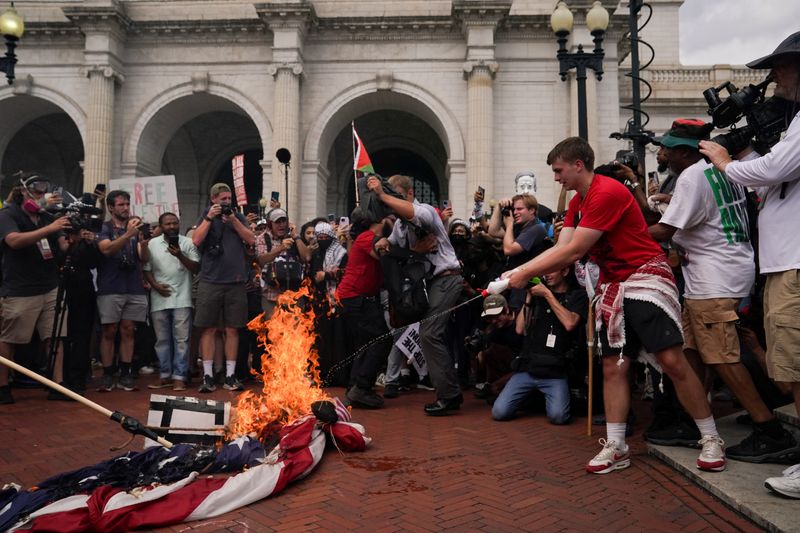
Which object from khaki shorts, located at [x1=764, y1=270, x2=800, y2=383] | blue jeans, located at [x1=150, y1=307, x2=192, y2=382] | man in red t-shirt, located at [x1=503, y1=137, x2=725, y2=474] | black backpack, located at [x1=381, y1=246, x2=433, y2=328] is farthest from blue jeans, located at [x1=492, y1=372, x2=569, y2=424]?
blue jeans, located at [x1=150, y1=307, x2=192, y2=382]

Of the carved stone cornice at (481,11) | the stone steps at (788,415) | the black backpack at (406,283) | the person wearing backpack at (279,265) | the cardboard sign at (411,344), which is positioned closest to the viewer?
the stone steps at (788,415)

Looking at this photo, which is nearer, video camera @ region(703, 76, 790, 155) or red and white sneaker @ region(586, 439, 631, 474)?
video camera @ region(703, 76, 790, 155)

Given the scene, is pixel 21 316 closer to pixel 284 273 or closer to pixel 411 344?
pixel 284 273

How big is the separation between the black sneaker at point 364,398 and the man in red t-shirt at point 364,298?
15 millimetres

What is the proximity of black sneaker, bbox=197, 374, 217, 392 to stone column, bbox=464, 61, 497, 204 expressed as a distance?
499 inches

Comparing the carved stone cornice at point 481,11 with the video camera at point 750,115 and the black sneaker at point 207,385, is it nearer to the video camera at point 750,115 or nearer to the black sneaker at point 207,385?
the black sneaker at point 207,385

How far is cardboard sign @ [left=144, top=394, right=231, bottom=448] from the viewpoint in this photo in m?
4.51

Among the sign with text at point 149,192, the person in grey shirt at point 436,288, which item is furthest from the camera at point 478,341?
the sign with text at point 149,192

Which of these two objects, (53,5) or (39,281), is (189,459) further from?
(53,5)

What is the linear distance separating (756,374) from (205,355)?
6441 mm

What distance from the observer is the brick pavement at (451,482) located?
11.0 ft

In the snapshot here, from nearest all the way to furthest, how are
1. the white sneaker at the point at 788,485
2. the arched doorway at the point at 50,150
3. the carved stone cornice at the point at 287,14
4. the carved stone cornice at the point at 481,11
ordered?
1. the white sneaker at the point at 788,485
2. the carved stone cornice at the point at 481,11
3. the carved stone cornice at the point at 287,14
4. the arched doorway at the point at 50,150

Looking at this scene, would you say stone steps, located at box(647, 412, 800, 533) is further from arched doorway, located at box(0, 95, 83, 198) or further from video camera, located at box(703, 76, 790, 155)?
arched doorway, located at box(0, 95, 83, 198)

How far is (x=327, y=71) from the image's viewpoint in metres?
19.8
